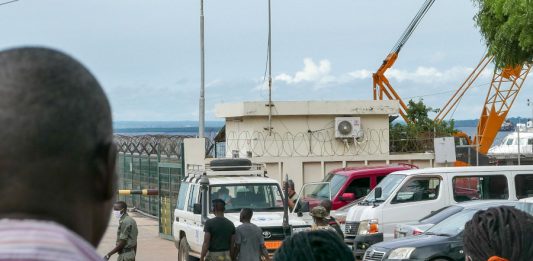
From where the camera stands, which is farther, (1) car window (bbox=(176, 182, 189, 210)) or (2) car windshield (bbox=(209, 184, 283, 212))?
(1) car window (bbox=(176, 182, 189, 210))

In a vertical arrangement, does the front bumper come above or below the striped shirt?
below

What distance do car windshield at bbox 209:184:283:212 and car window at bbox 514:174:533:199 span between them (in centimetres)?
473

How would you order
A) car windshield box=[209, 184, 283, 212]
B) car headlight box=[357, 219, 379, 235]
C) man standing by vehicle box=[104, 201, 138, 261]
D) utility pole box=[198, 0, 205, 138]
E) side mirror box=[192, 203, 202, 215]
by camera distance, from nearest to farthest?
1. man standing by vehicle box=[104, 201, 138, 261]
2. side mirror box=[192, 203, 202, 215]
3. car windshield box=[209, 184, 283, 212]
4. car headlight box=[357, 219, 379, 235]
5. utility pole box=[198, 0, 205, 138]

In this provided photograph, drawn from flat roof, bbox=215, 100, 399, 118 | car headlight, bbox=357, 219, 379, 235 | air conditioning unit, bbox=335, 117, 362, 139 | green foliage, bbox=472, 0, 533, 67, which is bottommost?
car headlight, bbox=357, 219, 379, 235

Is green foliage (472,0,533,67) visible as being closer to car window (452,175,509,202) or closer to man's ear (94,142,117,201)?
car window (452,175,509,202)

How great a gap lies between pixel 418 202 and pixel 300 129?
9.88m

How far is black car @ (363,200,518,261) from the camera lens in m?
13.8

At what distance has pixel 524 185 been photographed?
1833cm

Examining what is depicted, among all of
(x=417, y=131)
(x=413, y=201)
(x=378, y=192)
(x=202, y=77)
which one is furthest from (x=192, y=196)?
(x=417, y=131)

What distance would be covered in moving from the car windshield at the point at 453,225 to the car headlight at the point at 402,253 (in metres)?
0.67

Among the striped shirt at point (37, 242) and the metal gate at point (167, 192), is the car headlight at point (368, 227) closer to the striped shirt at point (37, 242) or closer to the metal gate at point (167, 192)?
the metal gate at point (167, 192)

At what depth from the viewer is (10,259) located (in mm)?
1224

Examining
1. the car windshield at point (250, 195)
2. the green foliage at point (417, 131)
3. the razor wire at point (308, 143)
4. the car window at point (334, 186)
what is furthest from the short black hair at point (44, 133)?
the green foliage at point (417, 131)

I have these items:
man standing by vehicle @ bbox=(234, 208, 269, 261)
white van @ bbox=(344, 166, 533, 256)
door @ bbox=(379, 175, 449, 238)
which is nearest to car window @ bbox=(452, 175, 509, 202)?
white van @ bbox=(344, 166, 533, 256)
